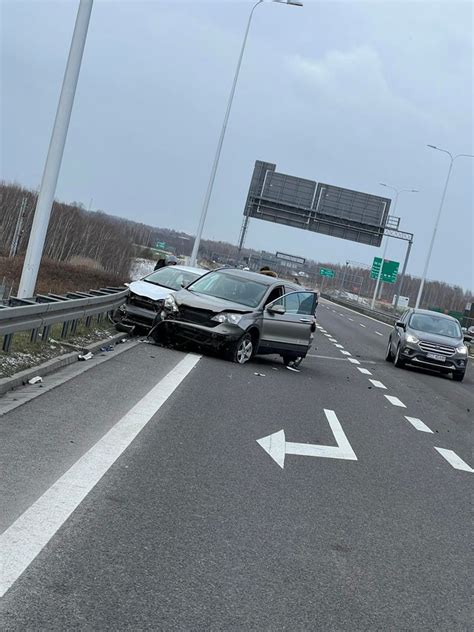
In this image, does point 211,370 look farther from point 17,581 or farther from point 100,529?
point 17,581

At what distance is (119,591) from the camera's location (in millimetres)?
4164

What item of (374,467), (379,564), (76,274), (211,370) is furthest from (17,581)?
(76,274)

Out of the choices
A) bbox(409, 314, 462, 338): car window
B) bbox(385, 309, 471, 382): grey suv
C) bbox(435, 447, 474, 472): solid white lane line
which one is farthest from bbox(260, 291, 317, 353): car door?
bbox(435, 447, 474, 472): solid white lane line

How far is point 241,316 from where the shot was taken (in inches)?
603

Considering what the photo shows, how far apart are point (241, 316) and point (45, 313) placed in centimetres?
446

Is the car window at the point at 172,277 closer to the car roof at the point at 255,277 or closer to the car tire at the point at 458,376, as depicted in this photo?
the car roof at the point at 255,277

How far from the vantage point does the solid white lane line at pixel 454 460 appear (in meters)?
8.95

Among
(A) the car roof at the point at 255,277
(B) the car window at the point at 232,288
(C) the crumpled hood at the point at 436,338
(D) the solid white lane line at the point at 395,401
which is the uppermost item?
(A) the car roof at the point at 255,277

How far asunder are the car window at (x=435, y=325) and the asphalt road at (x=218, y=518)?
36.0 ft

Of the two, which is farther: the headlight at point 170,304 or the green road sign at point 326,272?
the green road sign at point 326,272

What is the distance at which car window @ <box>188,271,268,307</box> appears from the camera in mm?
16203

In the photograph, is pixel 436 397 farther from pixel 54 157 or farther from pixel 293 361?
pixel 54 157

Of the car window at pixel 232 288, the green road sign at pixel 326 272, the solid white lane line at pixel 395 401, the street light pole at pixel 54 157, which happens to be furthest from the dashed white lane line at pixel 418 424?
the green road sign at pixel 326 272

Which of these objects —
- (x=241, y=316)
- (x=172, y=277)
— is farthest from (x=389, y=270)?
(x=241, y=316)
